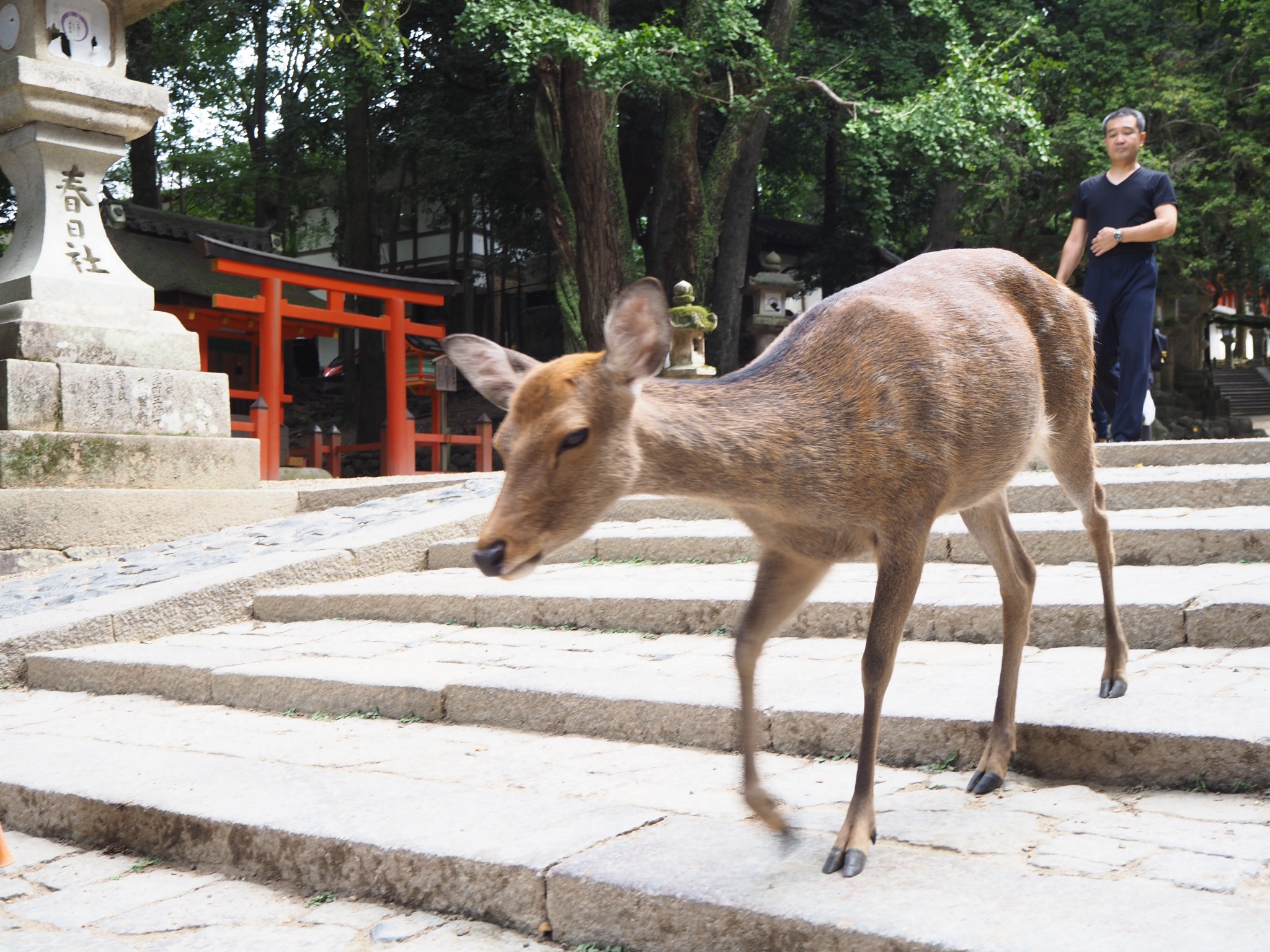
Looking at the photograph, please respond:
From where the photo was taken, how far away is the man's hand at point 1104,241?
273 inches

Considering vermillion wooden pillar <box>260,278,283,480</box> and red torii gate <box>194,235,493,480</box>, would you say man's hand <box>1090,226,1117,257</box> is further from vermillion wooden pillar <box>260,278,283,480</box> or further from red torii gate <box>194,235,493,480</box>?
vermillion wooden pillar <box>260,278,283,480</box>

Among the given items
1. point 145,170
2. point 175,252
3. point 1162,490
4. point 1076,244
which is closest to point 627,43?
point 1076,244

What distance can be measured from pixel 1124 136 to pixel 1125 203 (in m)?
0.52

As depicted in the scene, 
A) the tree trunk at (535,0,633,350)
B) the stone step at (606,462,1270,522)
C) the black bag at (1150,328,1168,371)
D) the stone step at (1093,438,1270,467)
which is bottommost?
the stone step at (606,462,1270,522)

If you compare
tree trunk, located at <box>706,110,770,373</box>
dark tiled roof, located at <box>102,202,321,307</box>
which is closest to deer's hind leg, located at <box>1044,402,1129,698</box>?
tree trunk, located at <box>706,110,770,373</box>

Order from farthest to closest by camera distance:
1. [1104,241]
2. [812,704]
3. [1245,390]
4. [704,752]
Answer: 1. [1245,390]
2. [1104,241]
3. [704,752]
4. [812,704]

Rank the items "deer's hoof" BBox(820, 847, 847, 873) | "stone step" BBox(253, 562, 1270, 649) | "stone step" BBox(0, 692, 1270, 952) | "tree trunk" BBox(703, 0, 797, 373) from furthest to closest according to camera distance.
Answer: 1. "tree trunk" BBox(703, 0, 797, 373)
2. "stone step" BBox(253, 562, 1270, 649)
3. "deer's hoof" BBox(820, 847, 847, 873)
4. "stone step" BBox(0, 692, 1270, 952)

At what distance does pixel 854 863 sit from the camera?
2.54 m

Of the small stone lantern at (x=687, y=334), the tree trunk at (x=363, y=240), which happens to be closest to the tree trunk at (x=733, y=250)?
the small stone lantern at (x=687, y=334)

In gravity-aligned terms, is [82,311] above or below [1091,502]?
above

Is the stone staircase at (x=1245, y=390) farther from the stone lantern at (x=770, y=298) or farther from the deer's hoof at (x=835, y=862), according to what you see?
the deer's hoof at (x=835, y=862)

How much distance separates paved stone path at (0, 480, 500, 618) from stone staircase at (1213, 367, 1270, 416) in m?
25.7

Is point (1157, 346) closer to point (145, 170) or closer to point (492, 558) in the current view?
point (492, 558)

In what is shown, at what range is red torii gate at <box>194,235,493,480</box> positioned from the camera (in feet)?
46.7
